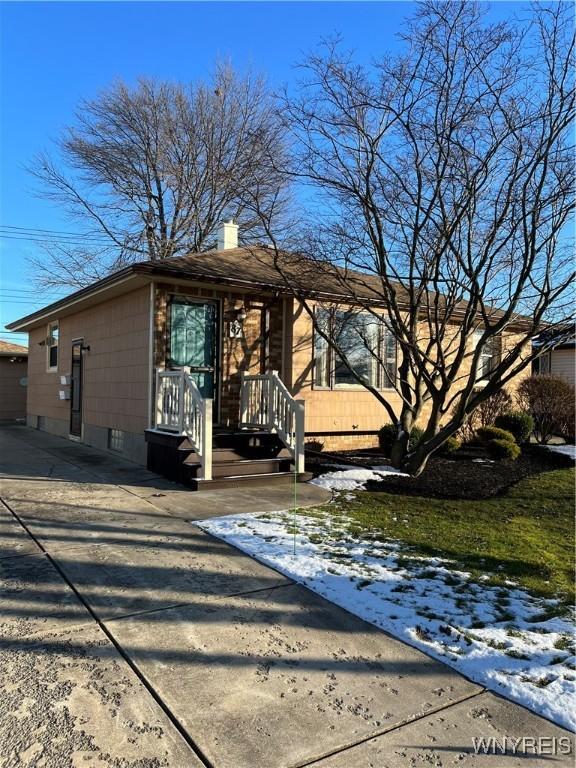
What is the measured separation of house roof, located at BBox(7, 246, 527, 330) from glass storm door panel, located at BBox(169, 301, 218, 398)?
2.22 ft

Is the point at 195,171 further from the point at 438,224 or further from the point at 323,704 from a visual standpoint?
the point at 323,704

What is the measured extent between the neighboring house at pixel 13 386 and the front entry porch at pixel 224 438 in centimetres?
1477

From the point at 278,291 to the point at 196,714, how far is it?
8.46 metres

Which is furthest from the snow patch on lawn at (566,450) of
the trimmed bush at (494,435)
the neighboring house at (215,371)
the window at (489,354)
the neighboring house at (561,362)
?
the neighboring house at (561,362)

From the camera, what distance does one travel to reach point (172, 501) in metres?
6.95

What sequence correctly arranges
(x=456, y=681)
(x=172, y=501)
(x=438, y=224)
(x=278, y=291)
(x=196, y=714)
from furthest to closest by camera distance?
(x=278, y=291) → (x=438, y=224) → (x=172, y=501) → (x=456, y=681) → (x=196, y=714)

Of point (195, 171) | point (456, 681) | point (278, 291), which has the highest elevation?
point (195, 171)

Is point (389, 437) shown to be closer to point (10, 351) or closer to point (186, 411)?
point (186, 411)

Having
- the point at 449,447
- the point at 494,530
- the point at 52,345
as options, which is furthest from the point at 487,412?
the point at 52,345

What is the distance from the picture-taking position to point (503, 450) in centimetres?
1110

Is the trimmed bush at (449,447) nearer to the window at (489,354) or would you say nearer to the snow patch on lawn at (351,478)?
the window at (489,354)

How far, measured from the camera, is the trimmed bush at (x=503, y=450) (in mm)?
11094

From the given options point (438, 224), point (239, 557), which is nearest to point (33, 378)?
point (438, 224)

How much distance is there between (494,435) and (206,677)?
34.2 feet
